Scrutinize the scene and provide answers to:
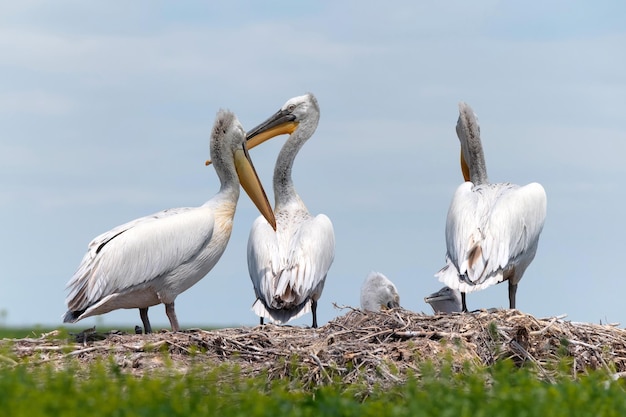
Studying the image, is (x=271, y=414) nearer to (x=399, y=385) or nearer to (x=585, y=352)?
(x=399, y=385)

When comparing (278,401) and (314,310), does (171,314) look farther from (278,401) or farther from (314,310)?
(278,401)

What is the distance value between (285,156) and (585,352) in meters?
5.16

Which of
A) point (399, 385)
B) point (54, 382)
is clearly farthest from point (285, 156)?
point (54, 382)

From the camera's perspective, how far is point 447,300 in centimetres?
1166

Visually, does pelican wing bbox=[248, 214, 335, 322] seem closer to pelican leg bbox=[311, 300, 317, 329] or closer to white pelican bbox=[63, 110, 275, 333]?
pelican leg bbox=[311, 300, 317, 329]

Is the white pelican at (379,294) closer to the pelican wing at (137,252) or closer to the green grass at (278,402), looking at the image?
the pelican wing at (137,252)

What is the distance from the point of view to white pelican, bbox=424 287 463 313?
11.6 meters

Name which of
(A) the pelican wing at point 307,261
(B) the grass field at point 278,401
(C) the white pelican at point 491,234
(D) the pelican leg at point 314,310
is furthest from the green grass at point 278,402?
(D) the pelican leg at point 314,310

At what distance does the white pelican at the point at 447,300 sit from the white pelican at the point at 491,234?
93 centimetres

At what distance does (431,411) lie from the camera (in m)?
5.15

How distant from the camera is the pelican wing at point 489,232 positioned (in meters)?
9.92

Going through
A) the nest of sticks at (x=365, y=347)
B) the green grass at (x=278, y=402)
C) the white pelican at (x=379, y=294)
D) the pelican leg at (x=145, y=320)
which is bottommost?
the green grass at (x=278, y=402)

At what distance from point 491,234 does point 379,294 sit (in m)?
1.85

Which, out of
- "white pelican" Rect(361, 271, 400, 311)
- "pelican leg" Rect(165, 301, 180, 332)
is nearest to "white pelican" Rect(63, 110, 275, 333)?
"pelican leg" Rect(165, 301, 180, 332)
